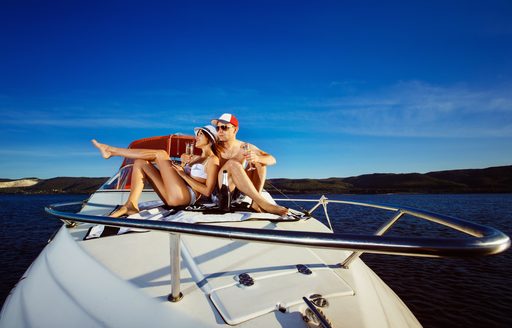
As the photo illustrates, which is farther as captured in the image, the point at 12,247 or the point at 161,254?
the point at 12,247

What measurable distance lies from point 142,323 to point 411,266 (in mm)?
9036

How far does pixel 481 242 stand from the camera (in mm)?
899

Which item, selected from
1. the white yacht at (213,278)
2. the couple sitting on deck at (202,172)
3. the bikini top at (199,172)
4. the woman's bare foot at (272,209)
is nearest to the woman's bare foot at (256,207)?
the couple sitting on deck at (202,172)

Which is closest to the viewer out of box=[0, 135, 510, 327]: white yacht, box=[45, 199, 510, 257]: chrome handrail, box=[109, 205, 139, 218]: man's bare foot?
box=[45, 199, 510, 257]: chrome handrail

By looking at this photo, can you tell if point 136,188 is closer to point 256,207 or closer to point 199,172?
point 199,172

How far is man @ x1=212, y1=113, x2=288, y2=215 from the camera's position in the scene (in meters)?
3.29

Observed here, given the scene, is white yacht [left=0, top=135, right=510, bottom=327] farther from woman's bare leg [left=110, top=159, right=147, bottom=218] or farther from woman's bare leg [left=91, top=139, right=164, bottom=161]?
woman's bare leg [left=91, top=139, right=164, bottom=161]

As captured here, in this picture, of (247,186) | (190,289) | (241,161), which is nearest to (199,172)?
(241,161)

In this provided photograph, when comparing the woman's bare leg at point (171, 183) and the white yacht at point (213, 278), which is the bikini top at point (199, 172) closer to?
the woman's bare leg at point (171, 183)

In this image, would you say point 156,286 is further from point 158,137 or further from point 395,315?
point 158,137

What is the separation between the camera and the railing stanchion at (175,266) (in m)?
1.30

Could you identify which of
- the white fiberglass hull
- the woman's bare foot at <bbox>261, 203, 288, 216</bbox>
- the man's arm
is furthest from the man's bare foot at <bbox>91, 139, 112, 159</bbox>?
the woman's bare foot at <bbox>261, 203, 288, 216</bbox>

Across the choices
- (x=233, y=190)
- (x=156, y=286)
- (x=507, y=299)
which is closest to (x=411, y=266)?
(x=507, y=299)

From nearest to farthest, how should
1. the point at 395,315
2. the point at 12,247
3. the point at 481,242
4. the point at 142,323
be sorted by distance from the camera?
1. the point at 481,242
2. the point at 142,323
3. the point at 395,315
4. the point at 12,247
